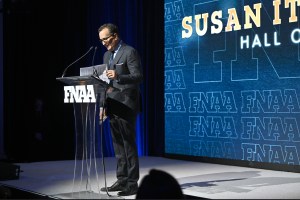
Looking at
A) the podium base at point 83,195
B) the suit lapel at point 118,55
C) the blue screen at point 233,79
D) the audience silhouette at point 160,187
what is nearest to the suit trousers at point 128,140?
the podium base at point 83,195

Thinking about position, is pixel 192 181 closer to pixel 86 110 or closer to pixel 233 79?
pixel 86 110

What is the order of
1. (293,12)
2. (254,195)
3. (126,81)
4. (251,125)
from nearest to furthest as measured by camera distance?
(126,81) < (254,195) < (293,12) < (251,125)

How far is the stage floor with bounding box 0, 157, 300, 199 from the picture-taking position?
3881 mm

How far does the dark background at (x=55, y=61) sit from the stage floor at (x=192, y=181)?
23.9 inches

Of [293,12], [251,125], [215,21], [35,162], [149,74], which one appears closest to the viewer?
[293,12]

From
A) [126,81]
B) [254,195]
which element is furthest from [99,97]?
[254,195]

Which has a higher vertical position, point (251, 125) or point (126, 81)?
point (126, 81)

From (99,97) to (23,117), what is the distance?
345 centimetres

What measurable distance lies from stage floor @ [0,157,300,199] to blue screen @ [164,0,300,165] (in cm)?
33

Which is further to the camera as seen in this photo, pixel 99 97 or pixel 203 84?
pixel 203 84

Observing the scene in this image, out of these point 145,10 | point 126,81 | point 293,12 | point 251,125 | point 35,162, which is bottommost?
point 35,162

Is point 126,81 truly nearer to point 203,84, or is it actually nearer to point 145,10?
point 203,84

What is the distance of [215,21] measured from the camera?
612cm

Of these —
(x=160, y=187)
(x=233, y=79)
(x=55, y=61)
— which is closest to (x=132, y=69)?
(x=160, y=187)
